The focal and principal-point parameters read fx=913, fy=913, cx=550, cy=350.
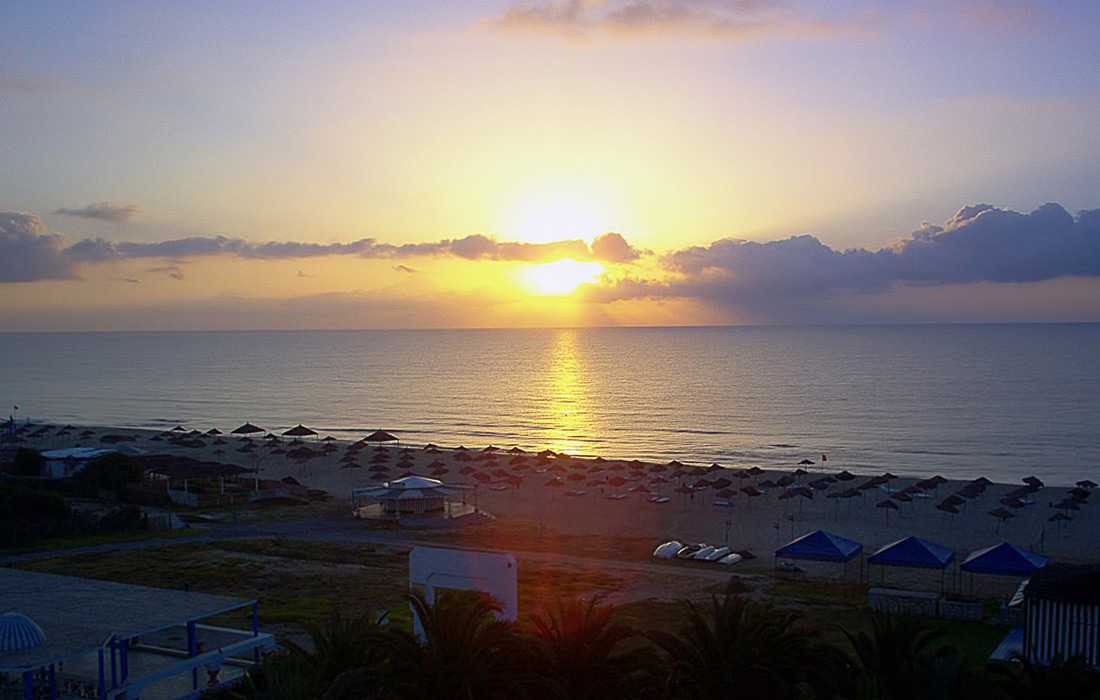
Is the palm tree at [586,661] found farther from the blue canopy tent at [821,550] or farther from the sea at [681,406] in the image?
the sea at [681,406]

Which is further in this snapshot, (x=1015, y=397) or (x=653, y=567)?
(x=1015, y=397)

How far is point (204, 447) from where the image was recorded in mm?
64562

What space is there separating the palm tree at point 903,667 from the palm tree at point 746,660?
0.52 metres

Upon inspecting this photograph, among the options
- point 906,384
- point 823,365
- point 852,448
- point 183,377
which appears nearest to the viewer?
point 852,448

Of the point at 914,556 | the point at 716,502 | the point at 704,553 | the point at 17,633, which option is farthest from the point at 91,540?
the point at 914,556

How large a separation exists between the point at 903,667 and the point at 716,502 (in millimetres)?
31020

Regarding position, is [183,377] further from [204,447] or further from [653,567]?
[653,567]

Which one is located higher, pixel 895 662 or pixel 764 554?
pixel 895 662

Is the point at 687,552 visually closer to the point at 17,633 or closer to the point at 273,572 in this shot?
the point at 273,572

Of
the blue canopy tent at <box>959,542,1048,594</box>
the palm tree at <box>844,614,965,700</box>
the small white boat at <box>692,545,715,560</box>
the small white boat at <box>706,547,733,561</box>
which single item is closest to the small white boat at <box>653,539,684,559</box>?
the small white boat at <box>692,545,715,560</box>

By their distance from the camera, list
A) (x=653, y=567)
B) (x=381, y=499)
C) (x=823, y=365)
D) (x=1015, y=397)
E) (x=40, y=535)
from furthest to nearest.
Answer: (x=823, y=365) → (x=1015, y=397) → (x=381, y=499) → (x=40, y=535) → (x=653, y=567)

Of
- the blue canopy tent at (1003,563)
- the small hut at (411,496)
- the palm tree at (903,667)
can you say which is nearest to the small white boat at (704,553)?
the blue canopy tent at (1003,563)

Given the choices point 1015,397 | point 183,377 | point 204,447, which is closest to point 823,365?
point 1015,397

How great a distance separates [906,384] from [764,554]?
3785 inches
